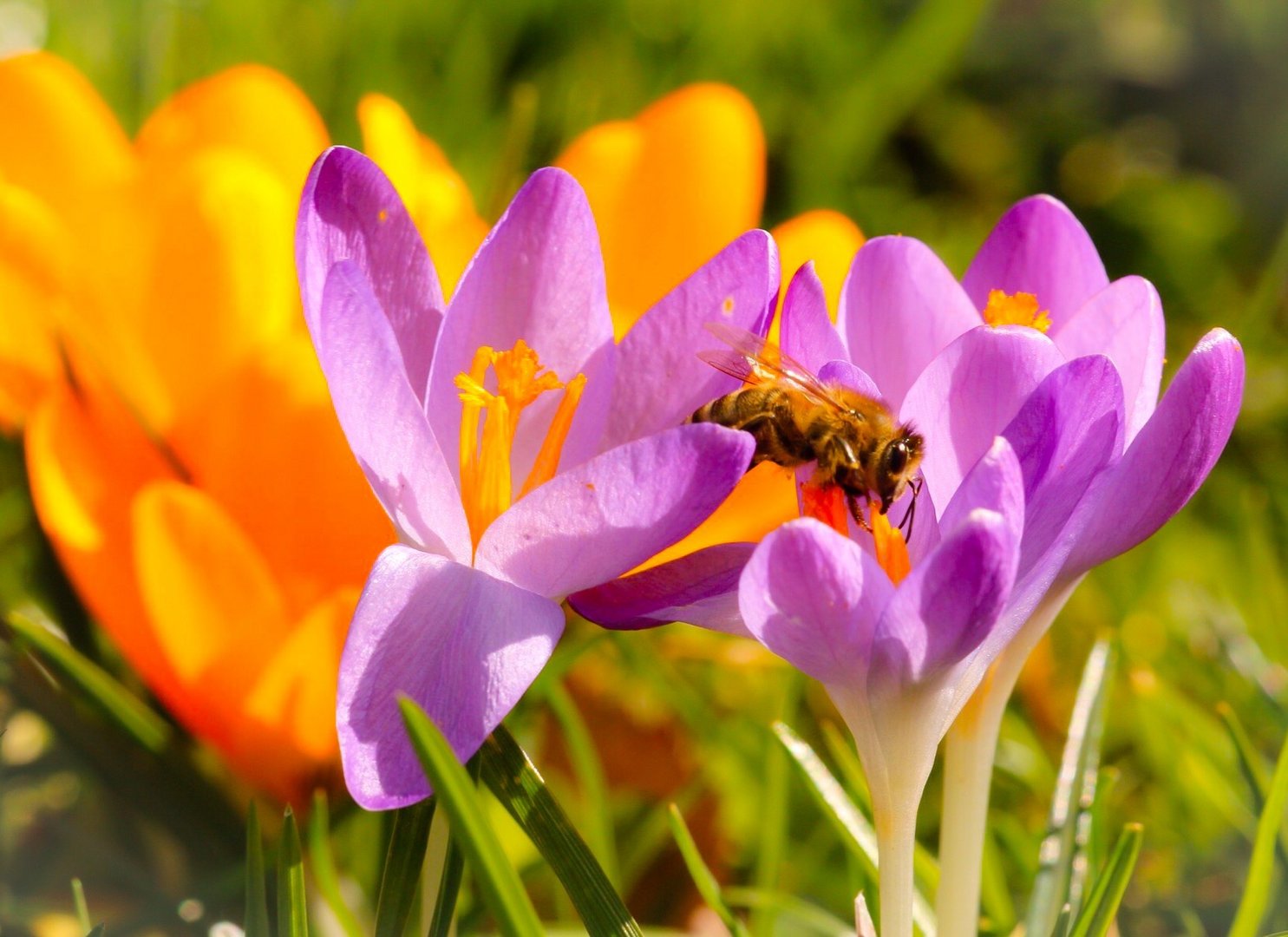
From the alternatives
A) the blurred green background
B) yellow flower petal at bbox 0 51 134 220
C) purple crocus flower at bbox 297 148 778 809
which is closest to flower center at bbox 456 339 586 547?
purple crocus flower at bbox 297 148 778 809

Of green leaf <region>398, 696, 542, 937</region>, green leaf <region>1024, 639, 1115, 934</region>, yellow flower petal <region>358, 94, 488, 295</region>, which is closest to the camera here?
green leaf <region>398, 696, 542, 937</region>

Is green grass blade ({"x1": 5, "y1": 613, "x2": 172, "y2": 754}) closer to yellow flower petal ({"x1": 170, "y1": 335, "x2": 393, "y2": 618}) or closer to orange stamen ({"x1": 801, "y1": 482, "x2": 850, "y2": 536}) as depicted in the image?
yellow flower petal ({"x1": 170, "y1": 335, "x2": 393, "y2": 618})

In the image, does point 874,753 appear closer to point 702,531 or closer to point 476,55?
point 702,531

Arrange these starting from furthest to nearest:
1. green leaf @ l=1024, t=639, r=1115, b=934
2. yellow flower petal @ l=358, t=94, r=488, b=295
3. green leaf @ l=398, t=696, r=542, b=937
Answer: yellow flower petal @ l=358, t=94, r=488, b=295 < green leaf @ l=1024, t=639, r=1115, b=934 < green leaf @ l=398, t=696, r=542, b=937

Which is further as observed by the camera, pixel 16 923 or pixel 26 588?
pixel 26 588

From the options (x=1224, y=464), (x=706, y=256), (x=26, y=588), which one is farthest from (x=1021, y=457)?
(x=1224, y=464)

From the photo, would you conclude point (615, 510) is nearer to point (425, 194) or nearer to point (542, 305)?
point (542, 305)
